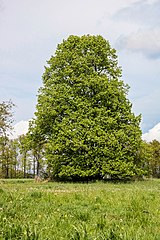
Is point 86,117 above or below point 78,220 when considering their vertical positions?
above

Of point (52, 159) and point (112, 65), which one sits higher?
point (112, 65)

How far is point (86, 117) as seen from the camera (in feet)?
112

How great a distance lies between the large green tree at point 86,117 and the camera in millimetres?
32844

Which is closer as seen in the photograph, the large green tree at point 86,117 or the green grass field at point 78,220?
the green grass field at point 78,220

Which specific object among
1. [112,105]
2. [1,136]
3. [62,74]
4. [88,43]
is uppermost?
[88,43]

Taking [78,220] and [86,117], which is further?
[86,117]

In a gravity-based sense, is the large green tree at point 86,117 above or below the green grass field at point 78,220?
above

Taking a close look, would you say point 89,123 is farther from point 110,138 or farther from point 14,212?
point 14,212

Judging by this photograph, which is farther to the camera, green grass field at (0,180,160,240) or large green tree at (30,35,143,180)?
large green tree at (30,35,143,180)

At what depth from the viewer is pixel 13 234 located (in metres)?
4.77

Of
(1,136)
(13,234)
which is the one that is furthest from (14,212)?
(1,136)

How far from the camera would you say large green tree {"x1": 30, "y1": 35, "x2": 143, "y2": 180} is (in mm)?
32844

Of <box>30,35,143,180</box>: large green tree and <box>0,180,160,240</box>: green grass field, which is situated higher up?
<box>30,35,143,180</box>: large green tree

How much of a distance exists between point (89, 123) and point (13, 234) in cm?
2851
